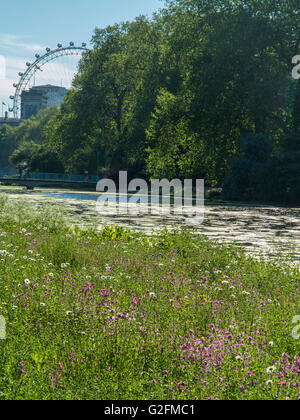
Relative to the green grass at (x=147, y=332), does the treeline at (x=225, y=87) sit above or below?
above

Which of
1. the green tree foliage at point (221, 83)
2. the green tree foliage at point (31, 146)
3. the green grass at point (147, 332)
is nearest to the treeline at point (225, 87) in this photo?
the green tree foliage at point (221, 83)

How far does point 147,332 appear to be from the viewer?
4.27 metres

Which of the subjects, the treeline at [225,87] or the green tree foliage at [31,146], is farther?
the green tree foliage at [31,146]

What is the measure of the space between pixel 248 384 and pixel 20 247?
5.87 m

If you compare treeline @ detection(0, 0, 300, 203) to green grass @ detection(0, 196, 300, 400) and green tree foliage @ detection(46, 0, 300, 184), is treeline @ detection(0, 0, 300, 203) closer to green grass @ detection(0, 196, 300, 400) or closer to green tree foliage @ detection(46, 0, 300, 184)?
green tree foliage @ detection(46, 0, 300, 184)

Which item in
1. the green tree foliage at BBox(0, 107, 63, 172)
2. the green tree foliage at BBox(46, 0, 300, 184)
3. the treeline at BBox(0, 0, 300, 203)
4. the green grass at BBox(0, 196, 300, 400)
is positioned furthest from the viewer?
the green tree foliage at BBox(0, 107, 63, 172)

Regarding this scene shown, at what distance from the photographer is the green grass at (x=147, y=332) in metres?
3.39

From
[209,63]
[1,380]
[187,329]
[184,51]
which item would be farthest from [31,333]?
[184,51]

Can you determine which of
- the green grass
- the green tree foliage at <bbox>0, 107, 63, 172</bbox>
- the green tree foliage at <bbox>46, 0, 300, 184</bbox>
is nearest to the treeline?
the green tree foliage at <bbox>46, 0, 300, 184</bbox>

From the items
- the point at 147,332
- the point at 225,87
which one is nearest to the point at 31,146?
the point at 225,87

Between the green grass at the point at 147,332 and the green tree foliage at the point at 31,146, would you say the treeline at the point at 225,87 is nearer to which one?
the green grass at the point at 147,332

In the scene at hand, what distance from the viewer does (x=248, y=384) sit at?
3332 millimetres

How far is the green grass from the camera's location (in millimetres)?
3395

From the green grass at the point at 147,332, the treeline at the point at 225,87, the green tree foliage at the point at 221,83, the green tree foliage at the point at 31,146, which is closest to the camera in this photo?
the green grass at the point at 147,332
